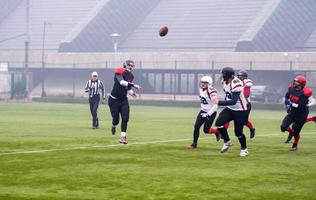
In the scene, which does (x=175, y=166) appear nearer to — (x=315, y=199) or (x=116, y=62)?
(x=315, y=199)

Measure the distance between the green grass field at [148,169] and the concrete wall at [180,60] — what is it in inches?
1541

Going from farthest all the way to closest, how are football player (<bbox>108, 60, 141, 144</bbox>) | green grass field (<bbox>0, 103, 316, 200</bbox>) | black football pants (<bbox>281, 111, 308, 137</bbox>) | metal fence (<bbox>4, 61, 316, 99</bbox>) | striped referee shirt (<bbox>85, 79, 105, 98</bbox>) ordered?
metal fence (<bbox>4, 61, 316, 99</bbox>) → striped referee shirt (<bbox>85, 79, 105, 98</bbox>) → football player (<bbox>108, 60, 141, 144</bbox>) → black football pants (<bbox>281, 111, 308, 137</bbox>) → green grass field (<bbox>0, 103, 316, 200</bbox>)

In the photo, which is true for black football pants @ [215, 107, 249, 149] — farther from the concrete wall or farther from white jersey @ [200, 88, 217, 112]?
the concrete wall

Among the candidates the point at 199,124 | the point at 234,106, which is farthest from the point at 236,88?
the point at 199,124

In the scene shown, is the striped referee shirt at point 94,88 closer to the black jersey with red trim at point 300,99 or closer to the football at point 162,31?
the football at point 162,31

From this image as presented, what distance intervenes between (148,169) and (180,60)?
52.8 meters

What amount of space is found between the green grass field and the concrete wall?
39.1 metres

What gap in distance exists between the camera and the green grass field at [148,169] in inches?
431

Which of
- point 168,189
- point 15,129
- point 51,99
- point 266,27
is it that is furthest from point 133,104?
point 168,189

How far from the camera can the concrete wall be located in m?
59.8

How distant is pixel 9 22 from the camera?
90.9 m

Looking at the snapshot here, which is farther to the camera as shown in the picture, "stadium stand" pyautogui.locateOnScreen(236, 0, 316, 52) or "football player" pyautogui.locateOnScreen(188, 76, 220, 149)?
"stadium stand" pyautogui.locateOnScreen(236, 0, 316, 52)

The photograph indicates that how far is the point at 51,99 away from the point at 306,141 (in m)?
40.7

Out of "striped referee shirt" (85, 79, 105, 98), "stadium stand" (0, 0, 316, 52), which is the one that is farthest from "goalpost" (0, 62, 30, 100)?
"striped referee shirt" (85, 79, 105, 98)
